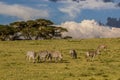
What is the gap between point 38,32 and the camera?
81.4 meters

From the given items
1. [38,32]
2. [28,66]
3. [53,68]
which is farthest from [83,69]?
[38,32]

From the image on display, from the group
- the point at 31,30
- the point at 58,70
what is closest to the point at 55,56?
the point at 58,70

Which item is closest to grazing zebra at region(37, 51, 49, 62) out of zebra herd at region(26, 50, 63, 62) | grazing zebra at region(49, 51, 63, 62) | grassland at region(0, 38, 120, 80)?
zebra herd at region(26, 50, 63, 62)

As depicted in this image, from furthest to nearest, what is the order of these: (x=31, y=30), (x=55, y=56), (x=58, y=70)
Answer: (x=31, y=30) → (x=55, y=56) → (x=58, y=70)

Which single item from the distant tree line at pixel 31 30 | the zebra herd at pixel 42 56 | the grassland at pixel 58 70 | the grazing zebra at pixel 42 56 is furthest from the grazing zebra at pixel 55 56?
the distant tree line at pixel 31 30

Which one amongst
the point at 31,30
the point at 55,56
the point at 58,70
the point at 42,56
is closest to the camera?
the point at 58,70

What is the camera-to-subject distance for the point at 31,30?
8300 centimetres

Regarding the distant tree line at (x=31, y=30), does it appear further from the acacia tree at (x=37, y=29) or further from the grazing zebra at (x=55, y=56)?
the grazing zebra at (x=55, y=56)

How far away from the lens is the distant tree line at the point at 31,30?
268ft

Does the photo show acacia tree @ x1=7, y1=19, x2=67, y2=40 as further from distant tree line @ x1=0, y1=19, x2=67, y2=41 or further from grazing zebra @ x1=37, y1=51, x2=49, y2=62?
grazing zebra @ x1=37, y1=51, x2=49, y2=62

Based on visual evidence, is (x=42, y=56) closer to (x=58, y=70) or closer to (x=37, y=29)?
(x=58, y=70)

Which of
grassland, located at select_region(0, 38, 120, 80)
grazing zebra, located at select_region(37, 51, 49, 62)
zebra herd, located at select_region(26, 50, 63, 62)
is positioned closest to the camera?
grassland, located at select_region(0, 38, 120, 80)

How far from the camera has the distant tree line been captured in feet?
268

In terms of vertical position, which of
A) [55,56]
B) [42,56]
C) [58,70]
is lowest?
[58,70]
